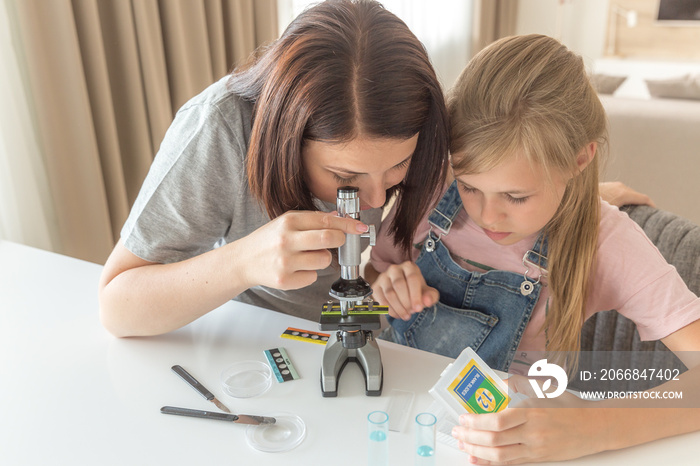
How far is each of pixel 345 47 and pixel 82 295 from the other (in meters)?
0.78

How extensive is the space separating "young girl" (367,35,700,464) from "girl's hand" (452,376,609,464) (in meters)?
0.08

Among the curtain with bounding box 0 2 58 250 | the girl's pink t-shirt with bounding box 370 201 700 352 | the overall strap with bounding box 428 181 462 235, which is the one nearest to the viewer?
the girl's pink t-shirt with bounding box 370 201 700 352

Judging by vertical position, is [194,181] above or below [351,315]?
above

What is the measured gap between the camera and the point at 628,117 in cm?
282

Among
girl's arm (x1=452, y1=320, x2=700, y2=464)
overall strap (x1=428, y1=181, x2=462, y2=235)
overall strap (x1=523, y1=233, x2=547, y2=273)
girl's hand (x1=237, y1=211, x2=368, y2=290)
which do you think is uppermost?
girl's hand (x1=237, y1=211, x2=368, y2=290)

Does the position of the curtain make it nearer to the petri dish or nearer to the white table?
the white table

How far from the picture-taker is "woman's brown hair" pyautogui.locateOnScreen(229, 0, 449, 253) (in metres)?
0.89

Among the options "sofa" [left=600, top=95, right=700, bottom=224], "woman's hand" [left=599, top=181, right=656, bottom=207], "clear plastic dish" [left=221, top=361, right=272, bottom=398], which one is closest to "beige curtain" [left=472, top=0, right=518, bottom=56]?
"sofa" [left=600, top=95, right=700, bottom=224]

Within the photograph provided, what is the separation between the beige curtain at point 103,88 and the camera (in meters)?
1.65

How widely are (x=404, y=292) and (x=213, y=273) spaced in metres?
0.36

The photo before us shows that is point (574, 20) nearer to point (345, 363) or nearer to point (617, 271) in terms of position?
point (617, 271)

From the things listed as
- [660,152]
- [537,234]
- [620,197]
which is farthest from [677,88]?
[537,234]

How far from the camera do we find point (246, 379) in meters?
0.97

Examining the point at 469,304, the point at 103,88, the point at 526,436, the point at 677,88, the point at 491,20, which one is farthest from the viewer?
the point at 491,20
